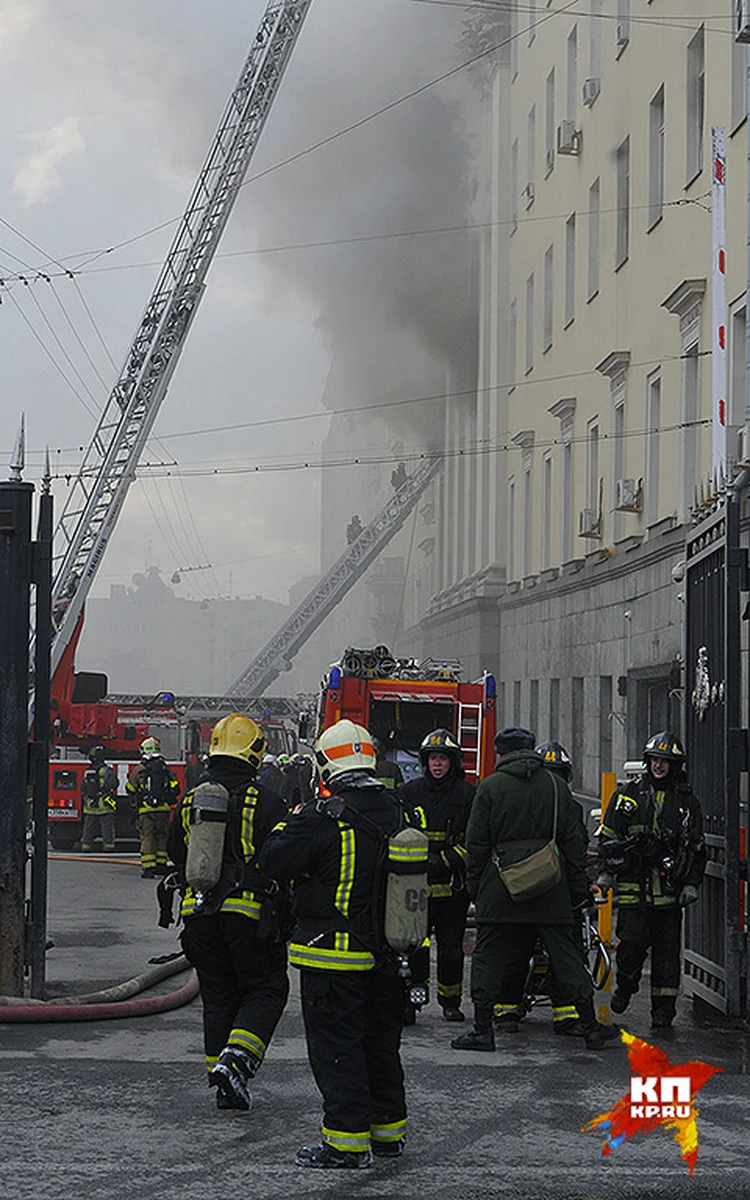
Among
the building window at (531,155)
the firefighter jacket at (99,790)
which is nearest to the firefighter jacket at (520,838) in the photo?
the firefighter jacket at (99,790)

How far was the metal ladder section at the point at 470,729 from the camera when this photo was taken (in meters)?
20.6

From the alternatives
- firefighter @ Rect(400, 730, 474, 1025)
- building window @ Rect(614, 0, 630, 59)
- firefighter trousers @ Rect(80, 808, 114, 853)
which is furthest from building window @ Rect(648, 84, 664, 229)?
firefighter @ Rect(400, 730, 474, 1025)

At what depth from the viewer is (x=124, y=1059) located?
7879 millimetres

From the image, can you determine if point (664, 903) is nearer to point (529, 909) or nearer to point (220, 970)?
point (529, 909)

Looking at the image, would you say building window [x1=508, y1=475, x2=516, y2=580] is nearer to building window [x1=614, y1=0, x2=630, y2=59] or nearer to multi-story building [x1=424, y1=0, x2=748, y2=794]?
multi-story building [x1=424, y1=0, x2=748, y2=794]

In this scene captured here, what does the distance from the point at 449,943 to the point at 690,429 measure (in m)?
11.8

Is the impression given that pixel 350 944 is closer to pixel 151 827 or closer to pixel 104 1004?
pixel 104 1004

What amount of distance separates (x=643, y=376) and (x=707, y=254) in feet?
11.6

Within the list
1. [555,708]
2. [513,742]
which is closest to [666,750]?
[513,742]

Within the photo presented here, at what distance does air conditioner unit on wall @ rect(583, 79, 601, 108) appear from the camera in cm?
2612

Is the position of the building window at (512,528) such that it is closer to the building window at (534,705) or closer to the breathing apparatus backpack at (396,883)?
the building window at (534,705)

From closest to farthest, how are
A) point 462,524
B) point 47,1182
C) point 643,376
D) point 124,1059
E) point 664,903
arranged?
point 47,1182 → point 124,1059 → point 664,903 → point 643,376 → point 462,524

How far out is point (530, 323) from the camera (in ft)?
110

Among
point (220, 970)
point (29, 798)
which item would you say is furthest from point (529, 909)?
point (29, 798)
